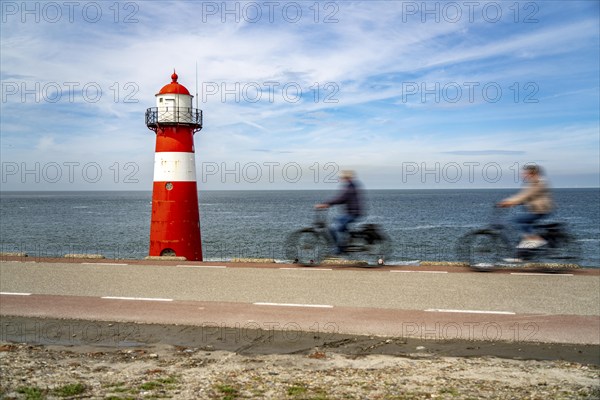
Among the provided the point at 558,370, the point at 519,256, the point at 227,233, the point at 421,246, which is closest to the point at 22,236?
the point at 227,233

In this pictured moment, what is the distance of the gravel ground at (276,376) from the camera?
537cm

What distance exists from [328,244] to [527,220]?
4.34 meters

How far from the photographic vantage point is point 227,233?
52.8 metres

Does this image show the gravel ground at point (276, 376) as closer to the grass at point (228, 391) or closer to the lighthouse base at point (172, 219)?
the grass at point (228, 391)

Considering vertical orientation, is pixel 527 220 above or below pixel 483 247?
above

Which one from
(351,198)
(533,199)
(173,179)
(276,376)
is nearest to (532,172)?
(533,199)

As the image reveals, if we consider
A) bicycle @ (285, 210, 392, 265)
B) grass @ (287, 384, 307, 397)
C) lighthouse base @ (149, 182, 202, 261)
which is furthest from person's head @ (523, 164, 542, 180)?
lighthouse base @ (149, 182, 202, 261)

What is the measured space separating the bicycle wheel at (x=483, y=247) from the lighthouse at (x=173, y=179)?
10863 millimetres

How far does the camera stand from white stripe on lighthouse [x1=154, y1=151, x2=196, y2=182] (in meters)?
19.3

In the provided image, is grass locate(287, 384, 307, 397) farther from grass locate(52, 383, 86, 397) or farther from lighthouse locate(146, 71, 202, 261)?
lighthouse locate(146, 71, 202, 261)

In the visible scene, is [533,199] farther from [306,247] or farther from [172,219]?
[172,219]

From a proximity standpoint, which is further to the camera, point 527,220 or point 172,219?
point 172,219

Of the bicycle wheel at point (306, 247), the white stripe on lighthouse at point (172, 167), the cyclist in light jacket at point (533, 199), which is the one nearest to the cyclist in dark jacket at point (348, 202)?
the bicycle wheel at point (306, 247)

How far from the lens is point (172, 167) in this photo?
19.3 m
